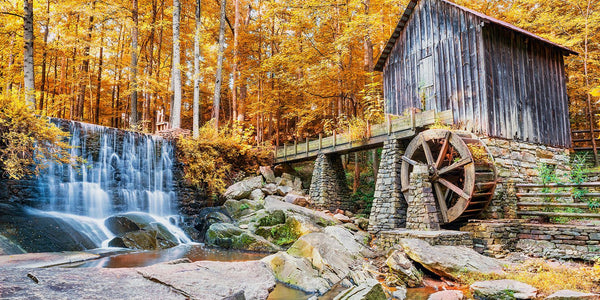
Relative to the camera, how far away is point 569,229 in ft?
26.8

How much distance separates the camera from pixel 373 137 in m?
13.1

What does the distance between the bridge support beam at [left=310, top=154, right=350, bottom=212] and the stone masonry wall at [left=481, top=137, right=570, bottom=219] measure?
20.1 feet

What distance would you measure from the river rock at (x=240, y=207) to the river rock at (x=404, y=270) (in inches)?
254

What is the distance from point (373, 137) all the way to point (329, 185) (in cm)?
314

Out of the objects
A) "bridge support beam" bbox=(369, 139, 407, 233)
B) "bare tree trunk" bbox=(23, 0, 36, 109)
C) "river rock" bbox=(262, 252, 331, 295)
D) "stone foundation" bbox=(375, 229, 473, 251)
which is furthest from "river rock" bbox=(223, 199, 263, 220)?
"bare tree trunk" bbox=(23, 0, 36, 109)

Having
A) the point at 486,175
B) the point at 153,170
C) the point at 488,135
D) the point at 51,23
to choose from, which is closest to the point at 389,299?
the point at 486,175

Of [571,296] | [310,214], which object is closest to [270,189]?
[310,214]

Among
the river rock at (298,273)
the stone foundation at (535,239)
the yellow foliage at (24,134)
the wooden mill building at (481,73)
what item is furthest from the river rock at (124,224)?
the wooden mill building at (481,73)

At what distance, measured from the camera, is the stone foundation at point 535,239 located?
7.80 meters

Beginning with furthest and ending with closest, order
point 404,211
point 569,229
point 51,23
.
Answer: point 51,23 → point 404,211 → point 569,229

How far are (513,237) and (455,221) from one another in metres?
1.69

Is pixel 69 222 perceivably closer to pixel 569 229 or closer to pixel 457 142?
pixel 457 142

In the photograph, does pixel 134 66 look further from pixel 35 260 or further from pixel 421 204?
pixel 421 204

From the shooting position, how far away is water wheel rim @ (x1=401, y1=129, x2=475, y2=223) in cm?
988
